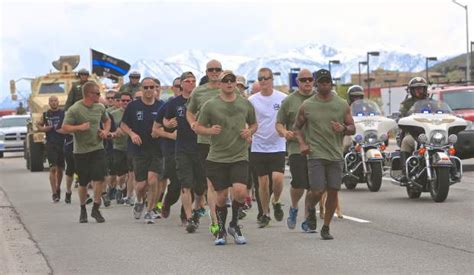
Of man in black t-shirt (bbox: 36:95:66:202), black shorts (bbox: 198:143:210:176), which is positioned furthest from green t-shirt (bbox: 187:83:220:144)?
man in black t-shirt (bbox: 36:95:66:202)

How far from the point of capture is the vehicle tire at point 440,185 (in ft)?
47.8

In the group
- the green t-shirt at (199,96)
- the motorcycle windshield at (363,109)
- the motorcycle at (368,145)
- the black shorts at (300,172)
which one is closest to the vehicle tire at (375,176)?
the motorcycle at (368,145)

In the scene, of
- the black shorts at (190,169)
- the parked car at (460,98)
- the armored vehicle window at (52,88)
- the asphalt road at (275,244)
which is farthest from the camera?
the armored vehicle window at (52,88)

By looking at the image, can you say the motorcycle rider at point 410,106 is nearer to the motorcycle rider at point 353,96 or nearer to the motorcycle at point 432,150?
the motorcycle at point 432,150

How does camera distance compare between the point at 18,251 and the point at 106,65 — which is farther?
the point at 106,65

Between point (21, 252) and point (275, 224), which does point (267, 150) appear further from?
point (21, 252)

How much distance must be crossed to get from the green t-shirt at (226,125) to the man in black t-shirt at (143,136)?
9.85ft

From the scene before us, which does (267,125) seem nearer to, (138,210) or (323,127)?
(323,127)

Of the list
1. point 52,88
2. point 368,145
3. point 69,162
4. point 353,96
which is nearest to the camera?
point 69,162

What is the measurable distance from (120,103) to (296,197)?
19.7 feet

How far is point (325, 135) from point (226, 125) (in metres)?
1.09

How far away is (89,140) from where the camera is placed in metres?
13.6

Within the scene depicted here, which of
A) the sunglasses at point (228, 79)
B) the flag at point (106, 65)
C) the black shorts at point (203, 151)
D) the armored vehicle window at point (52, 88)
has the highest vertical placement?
the flag at point (106, 65)

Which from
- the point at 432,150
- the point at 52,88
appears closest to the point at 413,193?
the point at 432,150
